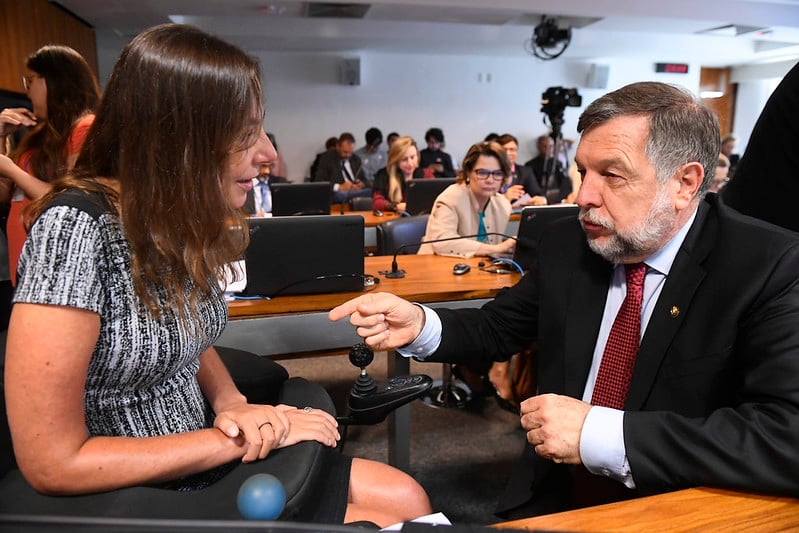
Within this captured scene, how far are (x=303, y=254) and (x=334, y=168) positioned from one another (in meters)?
6.53

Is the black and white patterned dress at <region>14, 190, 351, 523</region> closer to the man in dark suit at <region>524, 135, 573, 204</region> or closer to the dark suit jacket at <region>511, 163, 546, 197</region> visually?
the man in dark suit at <region>524, 135, 573, 204</region>

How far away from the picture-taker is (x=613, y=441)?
878 millimetres

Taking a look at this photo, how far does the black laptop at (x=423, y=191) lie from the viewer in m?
3.68

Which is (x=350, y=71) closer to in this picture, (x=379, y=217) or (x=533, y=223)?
(x=379, y=217)

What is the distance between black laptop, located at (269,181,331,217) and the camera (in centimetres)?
314

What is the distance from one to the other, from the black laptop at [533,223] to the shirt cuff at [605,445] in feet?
3.82

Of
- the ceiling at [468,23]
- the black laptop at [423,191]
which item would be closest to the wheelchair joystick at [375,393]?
the black laptop at [423,191]

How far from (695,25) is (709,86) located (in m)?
3.67

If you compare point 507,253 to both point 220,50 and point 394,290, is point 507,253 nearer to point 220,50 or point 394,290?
point 394,290

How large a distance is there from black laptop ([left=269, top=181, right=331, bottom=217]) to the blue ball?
264cm

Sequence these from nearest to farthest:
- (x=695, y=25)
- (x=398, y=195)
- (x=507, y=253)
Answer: (x=507, y=253)
(x=398, y=195)
(x=695, y=25)

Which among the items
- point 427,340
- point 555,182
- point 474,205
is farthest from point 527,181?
point 427,340

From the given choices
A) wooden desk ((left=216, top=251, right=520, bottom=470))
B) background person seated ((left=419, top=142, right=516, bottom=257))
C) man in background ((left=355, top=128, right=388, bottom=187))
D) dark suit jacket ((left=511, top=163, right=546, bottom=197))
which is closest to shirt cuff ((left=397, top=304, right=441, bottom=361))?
wooden desk ((left=216, top=251, right=520, bottom=470))

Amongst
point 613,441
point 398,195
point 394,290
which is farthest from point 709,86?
point 613,441
